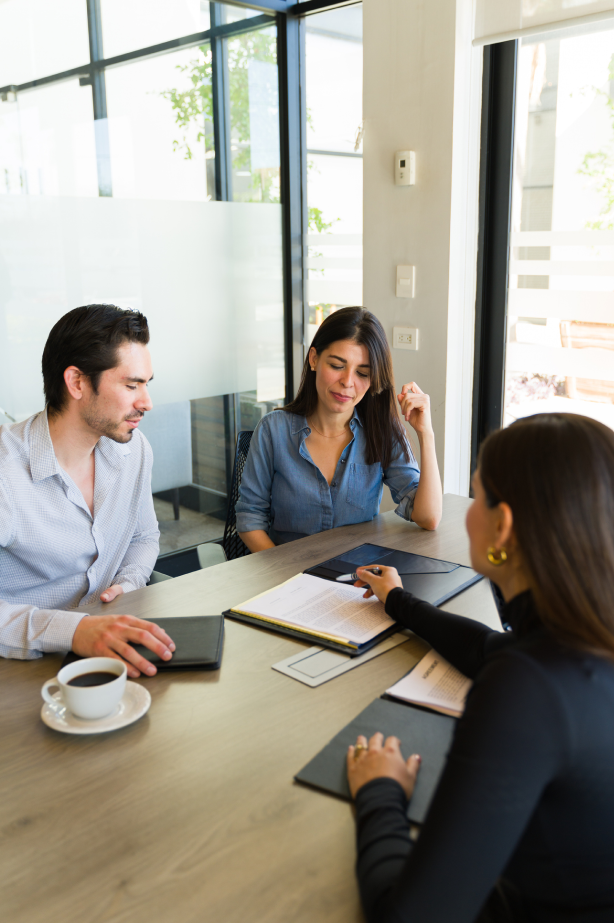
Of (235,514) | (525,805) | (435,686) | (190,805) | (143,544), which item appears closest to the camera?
(525,805)

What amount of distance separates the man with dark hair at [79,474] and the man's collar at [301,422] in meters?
0.49

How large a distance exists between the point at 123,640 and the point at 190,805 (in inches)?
14.7

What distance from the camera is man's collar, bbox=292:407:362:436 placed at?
2127mm

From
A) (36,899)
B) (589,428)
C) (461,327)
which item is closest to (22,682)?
(36,899)

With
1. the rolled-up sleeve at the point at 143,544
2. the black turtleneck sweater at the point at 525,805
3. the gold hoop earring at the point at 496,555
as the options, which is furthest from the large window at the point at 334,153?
the black turtleneck sweater at the point at 525,805

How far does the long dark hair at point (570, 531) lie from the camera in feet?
2.31

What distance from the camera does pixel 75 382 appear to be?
1.65 m

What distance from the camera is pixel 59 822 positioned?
89cm

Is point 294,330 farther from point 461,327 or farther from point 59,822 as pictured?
point 59,822

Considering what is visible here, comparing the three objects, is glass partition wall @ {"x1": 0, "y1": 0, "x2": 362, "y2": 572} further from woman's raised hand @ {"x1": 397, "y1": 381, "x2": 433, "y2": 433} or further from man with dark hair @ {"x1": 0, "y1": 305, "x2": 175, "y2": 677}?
woman's raised hand @ {"x1": 397, "y1": 381, "x2": 433, "y2": 433}

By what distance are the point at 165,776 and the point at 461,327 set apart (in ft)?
7.64

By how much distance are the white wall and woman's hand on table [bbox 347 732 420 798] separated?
2.10 metres

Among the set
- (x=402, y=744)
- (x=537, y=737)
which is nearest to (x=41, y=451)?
(x=402, y=744)

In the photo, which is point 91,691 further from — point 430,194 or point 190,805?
point 430,194
